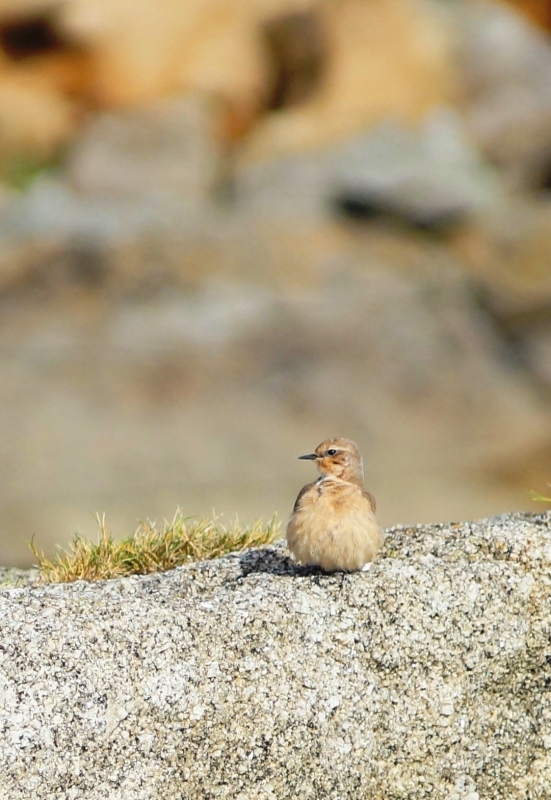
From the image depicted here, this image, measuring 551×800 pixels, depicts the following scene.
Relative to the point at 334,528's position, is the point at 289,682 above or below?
below

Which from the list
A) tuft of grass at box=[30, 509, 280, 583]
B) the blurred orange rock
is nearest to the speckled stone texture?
tuft of grass at box=[30, 509, 280, 583]

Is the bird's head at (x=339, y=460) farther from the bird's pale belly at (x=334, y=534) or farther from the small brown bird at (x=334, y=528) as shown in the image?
the bird's pale belly at (x=334, y=534)

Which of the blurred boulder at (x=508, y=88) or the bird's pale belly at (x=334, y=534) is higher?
the blurred boulder at (x=508, y=88)

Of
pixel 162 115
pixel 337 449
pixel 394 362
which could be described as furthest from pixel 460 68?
pixel 337 449

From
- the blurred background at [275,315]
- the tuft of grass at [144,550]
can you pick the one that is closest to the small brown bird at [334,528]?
the tuft of grass at [144,550]

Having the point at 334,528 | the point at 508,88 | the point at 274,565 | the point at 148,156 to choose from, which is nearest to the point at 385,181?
the point at 508,88

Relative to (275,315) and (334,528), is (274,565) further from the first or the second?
(275,315)
